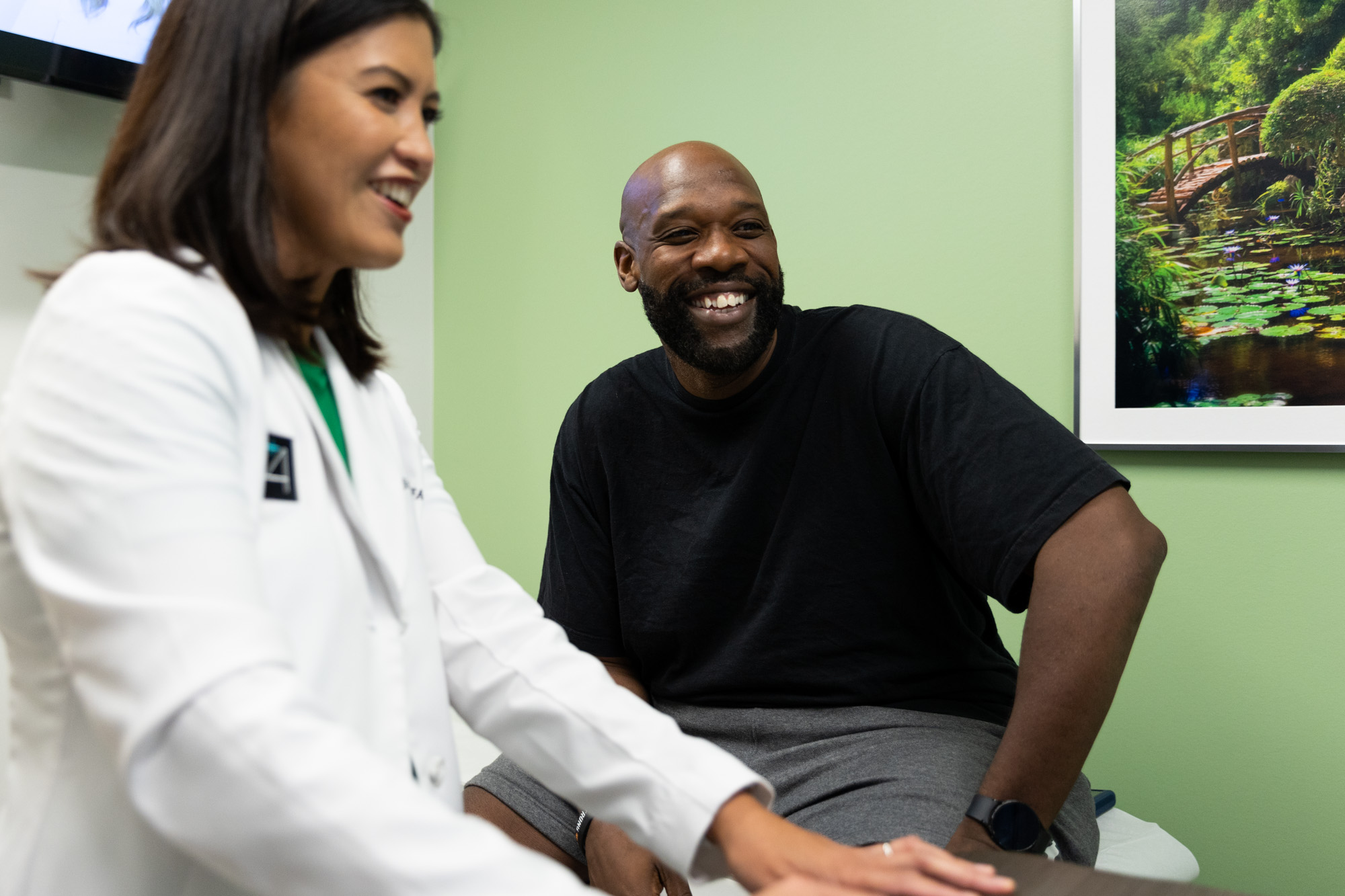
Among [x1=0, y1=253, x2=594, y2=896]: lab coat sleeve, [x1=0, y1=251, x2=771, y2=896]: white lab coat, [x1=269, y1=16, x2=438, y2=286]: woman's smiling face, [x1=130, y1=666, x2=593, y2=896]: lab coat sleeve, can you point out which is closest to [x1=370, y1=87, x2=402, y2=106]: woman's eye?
[x1=269, y1=16, x2=438, y2=286]: woman's smiling face

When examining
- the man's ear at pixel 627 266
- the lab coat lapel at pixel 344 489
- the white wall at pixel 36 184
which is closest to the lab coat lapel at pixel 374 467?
the lab coat lapel at pixel 344 489

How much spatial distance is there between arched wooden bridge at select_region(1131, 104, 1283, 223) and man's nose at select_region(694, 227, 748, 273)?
0.75 metres

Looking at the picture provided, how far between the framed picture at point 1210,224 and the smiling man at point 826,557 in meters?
0.57

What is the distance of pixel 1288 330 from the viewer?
167 centimetres

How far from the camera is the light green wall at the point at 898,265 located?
1717 mm

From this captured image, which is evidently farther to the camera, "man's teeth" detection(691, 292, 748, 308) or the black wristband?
"man's teeth" detection(691, 292, 748, 308)

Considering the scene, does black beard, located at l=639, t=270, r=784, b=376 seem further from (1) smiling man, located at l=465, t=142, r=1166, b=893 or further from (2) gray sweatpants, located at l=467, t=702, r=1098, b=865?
(2) gray sweatpants, located at l=467, t=702, r=1098, b=865

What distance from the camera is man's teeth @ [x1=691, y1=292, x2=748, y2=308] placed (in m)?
1.62

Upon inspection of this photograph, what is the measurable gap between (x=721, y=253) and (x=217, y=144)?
3.20ft

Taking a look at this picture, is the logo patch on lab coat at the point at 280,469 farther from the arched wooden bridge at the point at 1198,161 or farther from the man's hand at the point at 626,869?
the arched wooden bridge at the point at 1198,161

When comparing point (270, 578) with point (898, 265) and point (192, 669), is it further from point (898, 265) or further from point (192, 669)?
point (898, 265)

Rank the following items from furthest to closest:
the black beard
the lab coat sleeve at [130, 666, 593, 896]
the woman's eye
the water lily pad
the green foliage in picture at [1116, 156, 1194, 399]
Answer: the green foliage in picture at [1116, 156, 1194, 399], the water lily pad, the black beard, the woman's eye, the lab coat sleeve at [130, 666, 593, 896]

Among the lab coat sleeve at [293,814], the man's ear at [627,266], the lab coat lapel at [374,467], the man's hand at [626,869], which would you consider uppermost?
the man's ear at [627,266]

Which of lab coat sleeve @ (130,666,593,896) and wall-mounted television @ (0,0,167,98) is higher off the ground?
wall-mounted television @ (0,0,167,98)
